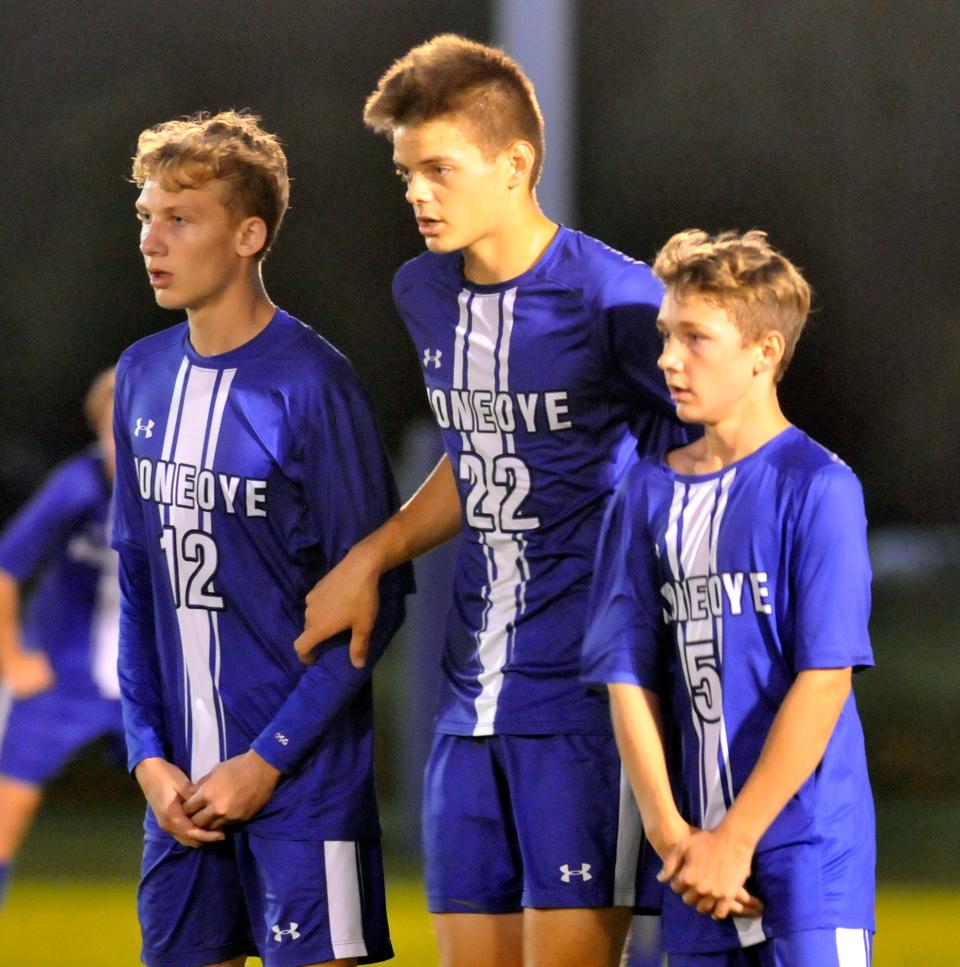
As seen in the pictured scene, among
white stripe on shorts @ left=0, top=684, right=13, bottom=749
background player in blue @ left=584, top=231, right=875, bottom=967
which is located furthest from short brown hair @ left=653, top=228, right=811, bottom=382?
white stripe on shorts @ left=0, top=684, right=13, bottom=749

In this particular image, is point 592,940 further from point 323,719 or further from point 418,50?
point 418,50

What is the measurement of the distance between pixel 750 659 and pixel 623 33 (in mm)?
16965

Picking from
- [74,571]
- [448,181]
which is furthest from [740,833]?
[74,571]

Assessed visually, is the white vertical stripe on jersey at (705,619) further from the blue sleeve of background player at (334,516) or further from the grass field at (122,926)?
the grass field at (122,926)

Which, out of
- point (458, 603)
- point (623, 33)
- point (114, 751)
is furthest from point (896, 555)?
point (458, 603)

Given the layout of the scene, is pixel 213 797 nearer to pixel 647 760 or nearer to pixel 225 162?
pixel 647 760

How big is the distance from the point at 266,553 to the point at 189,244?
457mm

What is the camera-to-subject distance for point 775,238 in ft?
55.6

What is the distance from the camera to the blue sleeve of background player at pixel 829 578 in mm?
2211

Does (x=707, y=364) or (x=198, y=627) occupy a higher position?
(x=707, y=364)

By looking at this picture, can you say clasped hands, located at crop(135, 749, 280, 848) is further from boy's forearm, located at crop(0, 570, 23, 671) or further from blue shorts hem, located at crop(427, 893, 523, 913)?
boy's forearm, located at crop(0, 570, 23, 671)

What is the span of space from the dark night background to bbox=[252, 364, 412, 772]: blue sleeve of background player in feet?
44.8

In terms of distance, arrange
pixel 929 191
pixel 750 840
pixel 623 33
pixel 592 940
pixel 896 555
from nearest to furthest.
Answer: pixel 750 840, pixel 592 940, pixel 896 555, pixel 623 33, pixel 929 191

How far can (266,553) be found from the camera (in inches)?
101
